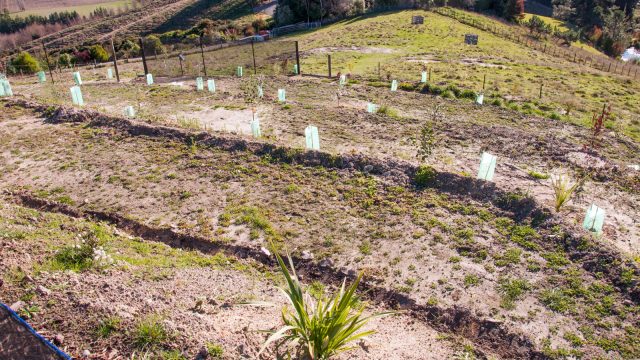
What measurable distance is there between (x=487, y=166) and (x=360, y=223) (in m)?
3.00

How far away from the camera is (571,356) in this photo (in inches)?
214

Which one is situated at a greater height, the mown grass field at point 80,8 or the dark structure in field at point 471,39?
the mown grass field at point 80,8

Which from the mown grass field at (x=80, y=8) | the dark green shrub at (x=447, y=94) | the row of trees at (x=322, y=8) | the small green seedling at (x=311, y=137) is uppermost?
the mown grass field at (x=80, y=8)

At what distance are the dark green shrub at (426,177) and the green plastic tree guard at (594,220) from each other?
2885 millimetres

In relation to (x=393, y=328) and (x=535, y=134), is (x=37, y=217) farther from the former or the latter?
(x=535, y=134)

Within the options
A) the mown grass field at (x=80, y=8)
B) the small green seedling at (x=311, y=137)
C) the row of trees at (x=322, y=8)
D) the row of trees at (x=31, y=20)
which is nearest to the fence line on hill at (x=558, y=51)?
the row of trees at (x=322, y=8)

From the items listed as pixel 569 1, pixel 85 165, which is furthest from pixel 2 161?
pixel 569 1

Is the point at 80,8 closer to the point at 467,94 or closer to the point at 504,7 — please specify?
the point at 504,7

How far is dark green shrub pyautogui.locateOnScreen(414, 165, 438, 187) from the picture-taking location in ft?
30.8

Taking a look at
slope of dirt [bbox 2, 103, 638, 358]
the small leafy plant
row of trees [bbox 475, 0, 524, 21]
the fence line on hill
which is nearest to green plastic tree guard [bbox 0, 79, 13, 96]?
slope of dirt [bbox 2, 103, 638, 358]

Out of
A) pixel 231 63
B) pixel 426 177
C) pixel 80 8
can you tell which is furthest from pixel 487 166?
pixel 80 8

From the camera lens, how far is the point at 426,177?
9430 mm

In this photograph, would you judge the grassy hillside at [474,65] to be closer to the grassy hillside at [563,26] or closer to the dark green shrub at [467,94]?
the dark green shrub at [467,94]

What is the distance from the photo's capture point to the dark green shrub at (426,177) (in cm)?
940
